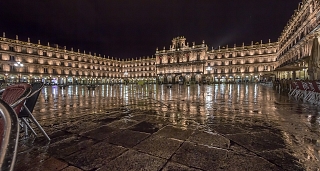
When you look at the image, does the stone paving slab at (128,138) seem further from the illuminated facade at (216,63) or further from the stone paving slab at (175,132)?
the illuminated facade at (216,63)

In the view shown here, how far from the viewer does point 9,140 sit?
0.69 m

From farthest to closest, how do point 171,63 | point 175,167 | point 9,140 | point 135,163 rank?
1. point 171,63
2. point 135,163
3. point 175,167
4. point 9,140

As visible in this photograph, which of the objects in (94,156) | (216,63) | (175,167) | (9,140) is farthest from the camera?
(216,63)

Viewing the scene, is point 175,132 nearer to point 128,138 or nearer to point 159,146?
point 159,146

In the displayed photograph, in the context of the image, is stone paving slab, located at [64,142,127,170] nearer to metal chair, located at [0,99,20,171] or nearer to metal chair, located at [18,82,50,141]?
metal chair, located at [18,82,50,141]

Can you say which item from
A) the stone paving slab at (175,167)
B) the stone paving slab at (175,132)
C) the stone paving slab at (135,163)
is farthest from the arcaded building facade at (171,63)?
the stone paving slab at (135,163)

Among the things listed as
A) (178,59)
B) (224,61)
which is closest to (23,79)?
(178,59)

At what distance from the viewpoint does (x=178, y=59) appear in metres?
61.0

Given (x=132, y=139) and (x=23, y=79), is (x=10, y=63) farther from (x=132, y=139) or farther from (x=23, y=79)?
(x=132, y=139)

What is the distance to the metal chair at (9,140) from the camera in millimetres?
614

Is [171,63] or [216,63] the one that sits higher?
[171,63]

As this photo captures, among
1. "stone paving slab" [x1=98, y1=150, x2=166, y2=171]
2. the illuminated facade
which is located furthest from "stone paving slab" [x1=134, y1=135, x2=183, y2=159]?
the illuminated facade

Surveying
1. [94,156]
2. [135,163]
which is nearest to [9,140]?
[135,163]

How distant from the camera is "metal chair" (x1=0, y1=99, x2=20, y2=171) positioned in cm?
61
